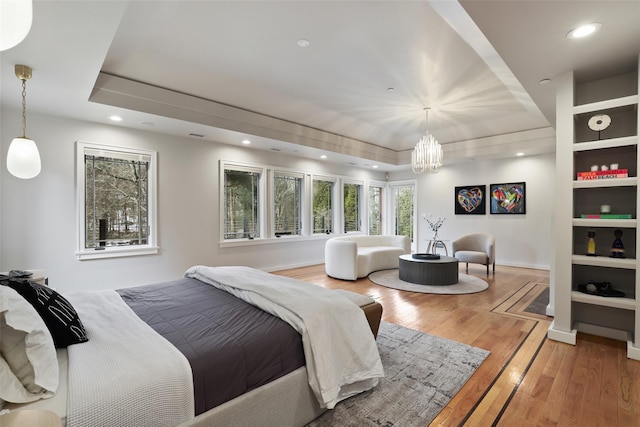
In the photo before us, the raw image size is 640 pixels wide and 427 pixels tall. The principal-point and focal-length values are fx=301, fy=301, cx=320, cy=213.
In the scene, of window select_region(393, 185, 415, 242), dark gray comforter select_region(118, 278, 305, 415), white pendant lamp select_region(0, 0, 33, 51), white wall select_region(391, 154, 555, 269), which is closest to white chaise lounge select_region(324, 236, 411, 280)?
white wall select_region(391, 154, 555, 269)

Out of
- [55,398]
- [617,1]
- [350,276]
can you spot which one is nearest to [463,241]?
[350,276]

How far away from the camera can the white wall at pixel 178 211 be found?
3.73m

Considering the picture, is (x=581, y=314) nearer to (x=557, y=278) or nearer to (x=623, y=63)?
(x=557, y=278)

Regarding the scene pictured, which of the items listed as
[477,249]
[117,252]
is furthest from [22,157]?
[477,249]

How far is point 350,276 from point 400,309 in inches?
62.4

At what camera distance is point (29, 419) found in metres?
0.77

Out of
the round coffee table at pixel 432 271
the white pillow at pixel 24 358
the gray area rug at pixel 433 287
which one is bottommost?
the gray area rug at pixel 433 287

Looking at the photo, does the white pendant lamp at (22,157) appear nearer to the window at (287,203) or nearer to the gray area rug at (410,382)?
the gray area rug at (410,382)

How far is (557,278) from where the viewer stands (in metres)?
2.96

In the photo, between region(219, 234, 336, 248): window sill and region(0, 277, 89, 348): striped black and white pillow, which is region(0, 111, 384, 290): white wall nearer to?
region(219, 234, 336, 248): window sill

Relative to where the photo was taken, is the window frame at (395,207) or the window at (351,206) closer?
the window at (351,206)

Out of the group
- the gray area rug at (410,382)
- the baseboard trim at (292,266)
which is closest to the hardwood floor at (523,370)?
the gray area rug at (410,382)

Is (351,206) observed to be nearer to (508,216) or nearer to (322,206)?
(322,206)

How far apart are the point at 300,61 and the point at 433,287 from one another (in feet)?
12.3
